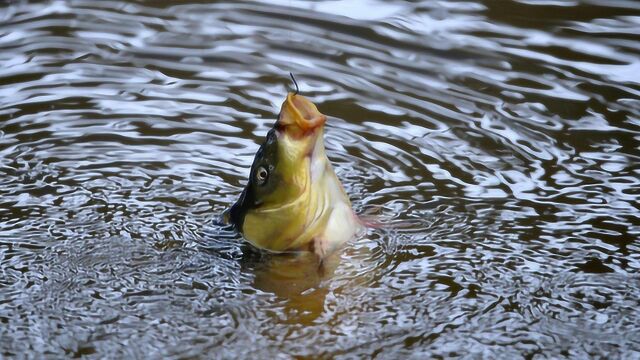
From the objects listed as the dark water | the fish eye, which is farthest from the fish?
the dark water

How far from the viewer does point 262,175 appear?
4.12 m

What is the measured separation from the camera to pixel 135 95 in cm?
588

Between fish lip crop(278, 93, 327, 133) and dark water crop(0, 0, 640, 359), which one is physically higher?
fish lip crop(278, 93, 327, 133)

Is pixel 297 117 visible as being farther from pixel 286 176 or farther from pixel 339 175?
pixel 339 175

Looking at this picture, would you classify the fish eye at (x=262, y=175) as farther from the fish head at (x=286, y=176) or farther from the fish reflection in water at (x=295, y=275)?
the fish reflection in water at (x=295, y=275)

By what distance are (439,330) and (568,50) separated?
9.15 feet

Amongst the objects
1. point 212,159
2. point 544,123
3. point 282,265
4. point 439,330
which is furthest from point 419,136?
point 439,330

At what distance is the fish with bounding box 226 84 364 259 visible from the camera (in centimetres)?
403

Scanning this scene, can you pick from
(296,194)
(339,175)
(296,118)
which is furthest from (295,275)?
(339,175)

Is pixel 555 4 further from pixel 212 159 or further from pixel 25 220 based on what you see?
pixel 25 220

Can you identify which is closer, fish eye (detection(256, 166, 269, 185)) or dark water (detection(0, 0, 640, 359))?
dark water (detection(0, 0, 640, 359))

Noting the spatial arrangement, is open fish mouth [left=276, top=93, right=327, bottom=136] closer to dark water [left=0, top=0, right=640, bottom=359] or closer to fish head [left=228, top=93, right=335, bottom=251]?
fish head [left=228, top=93, right=335, bottom=251]

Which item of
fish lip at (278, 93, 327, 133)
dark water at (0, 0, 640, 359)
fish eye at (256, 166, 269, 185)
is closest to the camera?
dark water at (0, 0, 640, 359)

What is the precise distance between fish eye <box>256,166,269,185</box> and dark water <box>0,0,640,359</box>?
34 cm
